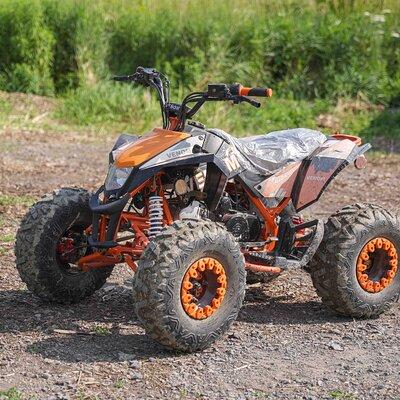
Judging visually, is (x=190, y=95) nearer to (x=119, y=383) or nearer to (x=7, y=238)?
(x=119, y=383)

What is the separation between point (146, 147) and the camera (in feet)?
18.7

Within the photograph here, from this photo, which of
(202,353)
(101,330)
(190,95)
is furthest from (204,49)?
(202,353)

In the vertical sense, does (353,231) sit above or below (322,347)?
above

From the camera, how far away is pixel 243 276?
562cm

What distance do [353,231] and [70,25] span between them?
9220 mm

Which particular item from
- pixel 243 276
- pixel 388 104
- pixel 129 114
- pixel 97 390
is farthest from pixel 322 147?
pixel 388 104

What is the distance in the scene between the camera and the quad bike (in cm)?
541

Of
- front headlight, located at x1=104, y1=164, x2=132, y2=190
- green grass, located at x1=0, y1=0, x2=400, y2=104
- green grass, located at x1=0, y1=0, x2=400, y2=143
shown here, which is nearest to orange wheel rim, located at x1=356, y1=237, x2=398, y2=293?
front headlight, located at x1=104, y1=164, x2=132, y2=190

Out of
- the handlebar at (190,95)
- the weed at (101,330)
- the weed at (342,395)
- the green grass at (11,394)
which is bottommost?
the weed at (101,330)

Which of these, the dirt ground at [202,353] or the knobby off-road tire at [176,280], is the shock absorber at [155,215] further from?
the dirt ground at [202,353]

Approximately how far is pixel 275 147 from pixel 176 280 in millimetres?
1239

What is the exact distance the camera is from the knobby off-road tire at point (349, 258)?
6.08 metres

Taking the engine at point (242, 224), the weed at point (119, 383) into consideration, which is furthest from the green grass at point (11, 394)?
the engine at point (242, 224)

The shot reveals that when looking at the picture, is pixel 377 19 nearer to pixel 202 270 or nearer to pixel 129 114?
pixel 129 114
